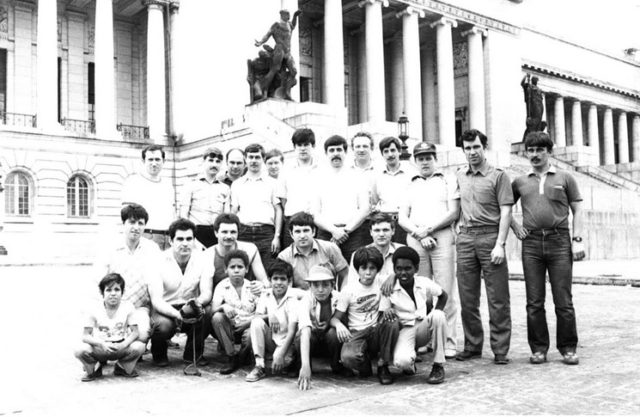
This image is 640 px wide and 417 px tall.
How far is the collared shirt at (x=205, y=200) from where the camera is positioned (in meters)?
8.60

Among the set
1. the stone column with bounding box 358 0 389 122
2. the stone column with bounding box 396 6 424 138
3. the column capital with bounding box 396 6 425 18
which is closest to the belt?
the stone column with bounding box 358 0 389 122

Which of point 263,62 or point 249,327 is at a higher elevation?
point 263,62

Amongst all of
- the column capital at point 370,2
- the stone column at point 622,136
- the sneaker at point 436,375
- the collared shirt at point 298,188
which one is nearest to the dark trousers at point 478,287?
the sneaker at point 436,375

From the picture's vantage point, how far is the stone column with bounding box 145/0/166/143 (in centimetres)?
3303

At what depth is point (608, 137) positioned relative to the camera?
5744 cm

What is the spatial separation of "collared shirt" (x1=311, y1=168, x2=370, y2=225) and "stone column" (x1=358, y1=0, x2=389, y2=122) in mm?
28185

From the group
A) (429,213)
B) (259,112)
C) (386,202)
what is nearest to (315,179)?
(386,202)

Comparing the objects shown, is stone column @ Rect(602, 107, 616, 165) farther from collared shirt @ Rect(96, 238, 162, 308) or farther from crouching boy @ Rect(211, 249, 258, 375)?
collared shirt @ Rect(96, 238, 162, 308)

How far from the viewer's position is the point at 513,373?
6391 millimetres

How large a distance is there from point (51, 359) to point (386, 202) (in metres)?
4.01

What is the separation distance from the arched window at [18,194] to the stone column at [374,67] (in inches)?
653

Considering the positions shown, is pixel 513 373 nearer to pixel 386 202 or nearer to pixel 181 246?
pixel 386 202

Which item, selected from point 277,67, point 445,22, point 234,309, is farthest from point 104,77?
point 234,309

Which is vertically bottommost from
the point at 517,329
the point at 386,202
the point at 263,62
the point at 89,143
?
the point at 517,329
